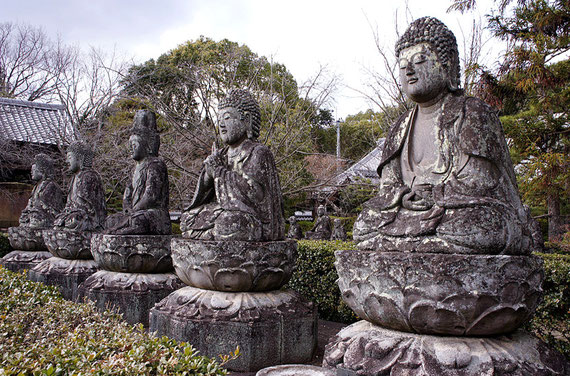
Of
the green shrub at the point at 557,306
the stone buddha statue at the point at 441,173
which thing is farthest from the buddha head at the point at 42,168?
the green shrub at the point at 557,306

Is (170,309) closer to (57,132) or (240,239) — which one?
(240,239)

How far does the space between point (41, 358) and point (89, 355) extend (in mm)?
284

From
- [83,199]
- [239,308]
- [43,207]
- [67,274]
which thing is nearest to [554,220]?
[239,308]

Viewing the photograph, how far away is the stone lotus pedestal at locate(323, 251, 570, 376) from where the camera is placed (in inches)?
93.1

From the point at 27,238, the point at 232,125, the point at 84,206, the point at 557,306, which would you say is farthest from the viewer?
the point at 27,238

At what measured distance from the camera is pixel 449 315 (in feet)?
7.87

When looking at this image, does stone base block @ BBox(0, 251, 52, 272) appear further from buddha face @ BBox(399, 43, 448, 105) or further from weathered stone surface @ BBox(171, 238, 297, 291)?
buddha face @ BBox(399, 43, 448, 105)

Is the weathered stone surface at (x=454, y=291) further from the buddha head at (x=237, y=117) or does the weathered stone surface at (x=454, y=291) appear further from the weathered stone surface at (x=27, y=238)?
the weathered stone surface at (x=27, y=238)

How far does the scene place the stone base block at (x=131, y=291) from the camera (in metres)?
5.57

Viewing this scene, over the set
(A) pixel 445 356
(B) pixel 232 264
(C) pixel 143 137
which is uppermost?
(C) pixel 143 137

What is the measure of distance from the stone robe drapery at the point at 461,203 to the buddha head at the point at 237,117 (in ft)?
7.20

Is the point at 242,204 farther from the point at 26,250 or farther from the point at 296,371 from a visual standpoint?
the point at 26,250

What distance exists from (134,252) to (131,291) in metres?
0.50

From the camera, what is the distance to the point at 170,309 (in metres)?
4.39
